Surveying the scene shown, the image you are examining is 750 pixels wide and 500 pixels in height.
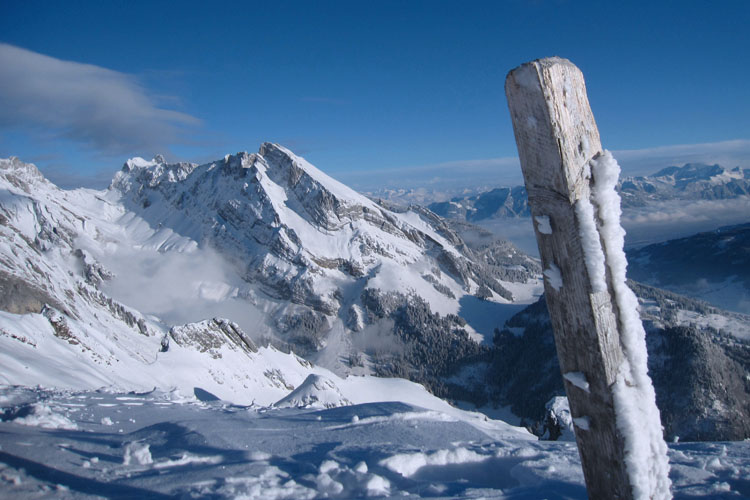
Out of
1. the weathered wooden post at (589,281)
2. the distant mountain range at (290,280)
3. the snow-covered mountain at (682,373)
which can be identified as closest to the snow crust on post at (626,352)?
the weathered wooden post at (589,281)

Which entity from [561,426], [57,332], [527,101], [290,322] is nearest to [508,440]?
[527,101]

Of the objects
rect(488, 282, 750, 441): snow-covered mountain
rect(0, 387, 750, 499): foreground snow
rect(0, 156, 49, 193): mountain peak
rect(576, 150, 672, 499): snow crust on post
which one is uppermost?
rect(0, 156, 49, 193): mountain peak

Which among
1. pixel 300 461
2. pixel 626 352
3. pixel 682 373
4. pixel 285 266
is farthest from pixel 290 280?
pixel 626 352

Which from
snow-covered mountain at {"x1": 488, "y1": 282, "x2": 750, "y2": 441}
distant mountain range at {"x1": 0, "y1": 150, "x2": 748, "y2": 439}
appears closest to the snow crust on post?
snow-covered mountain at {"x1": 488, "y1": 282, "x2": 750, "y2": 441}

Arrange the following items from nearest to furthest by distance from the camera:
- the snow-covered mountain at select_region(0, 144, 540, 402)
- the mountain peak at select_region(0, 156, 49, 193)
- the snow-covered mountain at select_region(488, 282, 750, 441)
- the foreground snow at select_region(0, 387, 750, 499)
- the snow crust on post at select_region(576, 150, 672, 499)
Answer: the snow crust on post at select_region(576, 150, 672, 499) → the foreground snow at select_region(0, 387, 750, 499) → the snow-covered mountain at select_region(488, 282, 750, 441) → the snow-covered mountain at select_region(0, 144, 540, 402) → the mountain peak at select_region(0, 156, 49, 193)

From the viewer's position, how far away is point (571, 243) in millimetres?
2881

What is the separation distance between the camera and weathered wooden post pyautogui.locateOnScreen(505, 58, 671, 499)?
2.84 meters

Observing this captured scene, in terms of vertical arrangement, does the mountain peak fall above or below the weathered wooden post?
above

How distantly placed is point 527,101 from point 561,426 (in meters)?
19.5

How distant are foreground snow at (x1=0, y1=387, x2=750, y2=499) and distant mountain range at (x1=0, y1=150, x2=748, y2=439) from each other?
129 feet

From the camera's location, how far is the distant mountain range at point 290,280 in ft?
203

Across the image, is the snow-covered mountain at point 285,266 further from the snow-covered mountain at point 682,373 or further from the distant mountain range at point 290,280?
the snow-covered mountain at point 682,373

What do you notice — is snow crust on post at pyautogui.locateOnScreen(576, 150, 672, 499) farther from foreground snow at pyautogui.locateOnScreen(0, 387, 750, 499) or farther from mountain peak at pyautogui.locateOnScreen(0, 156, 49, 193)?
mountain peak at pyautogui.locateOnScreen(0, 156, 49, 193)

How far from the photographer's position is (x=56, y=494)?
384 cm
